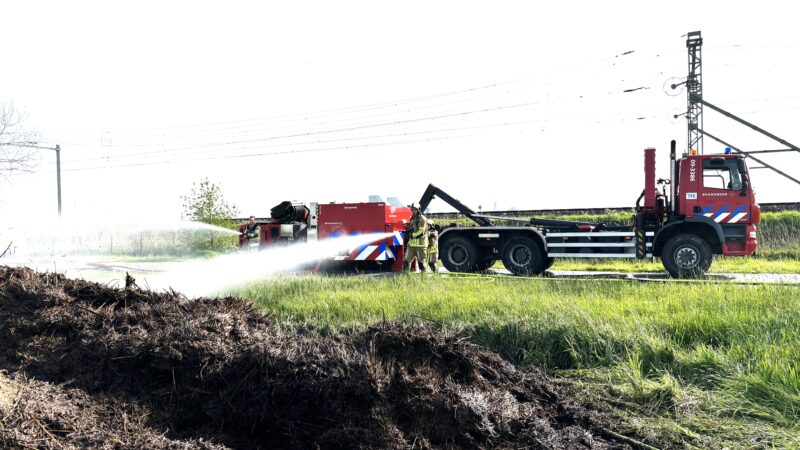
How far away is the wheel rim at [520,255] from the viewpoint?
15.1m

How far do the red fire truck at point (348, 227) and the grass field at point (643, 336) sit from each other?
188 inches

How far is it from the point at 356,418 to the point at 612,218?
21166mm

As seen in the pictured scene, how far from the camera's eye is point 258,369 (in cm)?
430

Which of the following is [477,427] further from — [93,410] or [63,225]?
[63,225]

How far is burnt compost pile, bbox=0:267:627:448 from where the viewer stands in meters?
3.79

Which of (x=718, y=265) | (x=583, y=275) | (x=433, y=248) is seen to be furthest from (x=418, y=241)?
(x=718, y=265)

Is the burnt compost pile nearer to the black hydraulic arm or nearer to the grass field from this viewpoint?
the grass field

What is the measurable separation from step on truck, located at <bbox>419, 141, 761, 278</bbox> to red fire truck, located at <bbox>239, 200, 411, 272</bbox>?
173 cm

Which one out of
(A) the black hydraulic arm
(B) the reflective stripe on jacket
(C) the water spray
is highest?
(A) the black hydraulic arm

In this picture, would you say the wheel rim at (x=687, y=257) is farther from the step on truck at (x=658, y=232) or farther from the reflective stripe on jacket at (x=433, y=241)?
the reflective stripe on jacket at (x=433, y=241)

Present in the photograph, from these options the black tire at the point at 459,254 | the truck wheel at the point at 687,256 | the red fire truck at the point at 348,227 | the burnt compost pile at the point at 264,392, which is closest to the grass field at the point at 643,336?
the burnt compost pile at the point at 264,392

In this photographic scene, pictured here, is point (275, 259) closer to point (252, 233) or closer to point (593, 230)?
point (252, 233)

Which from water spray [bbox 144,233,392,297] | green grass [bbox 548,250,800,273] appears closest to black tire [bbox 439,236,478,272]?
Result: water spray [bbox 144,233,392,297]

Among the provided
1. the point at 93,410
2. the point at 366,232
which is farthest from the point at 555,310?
the point at 366,232
